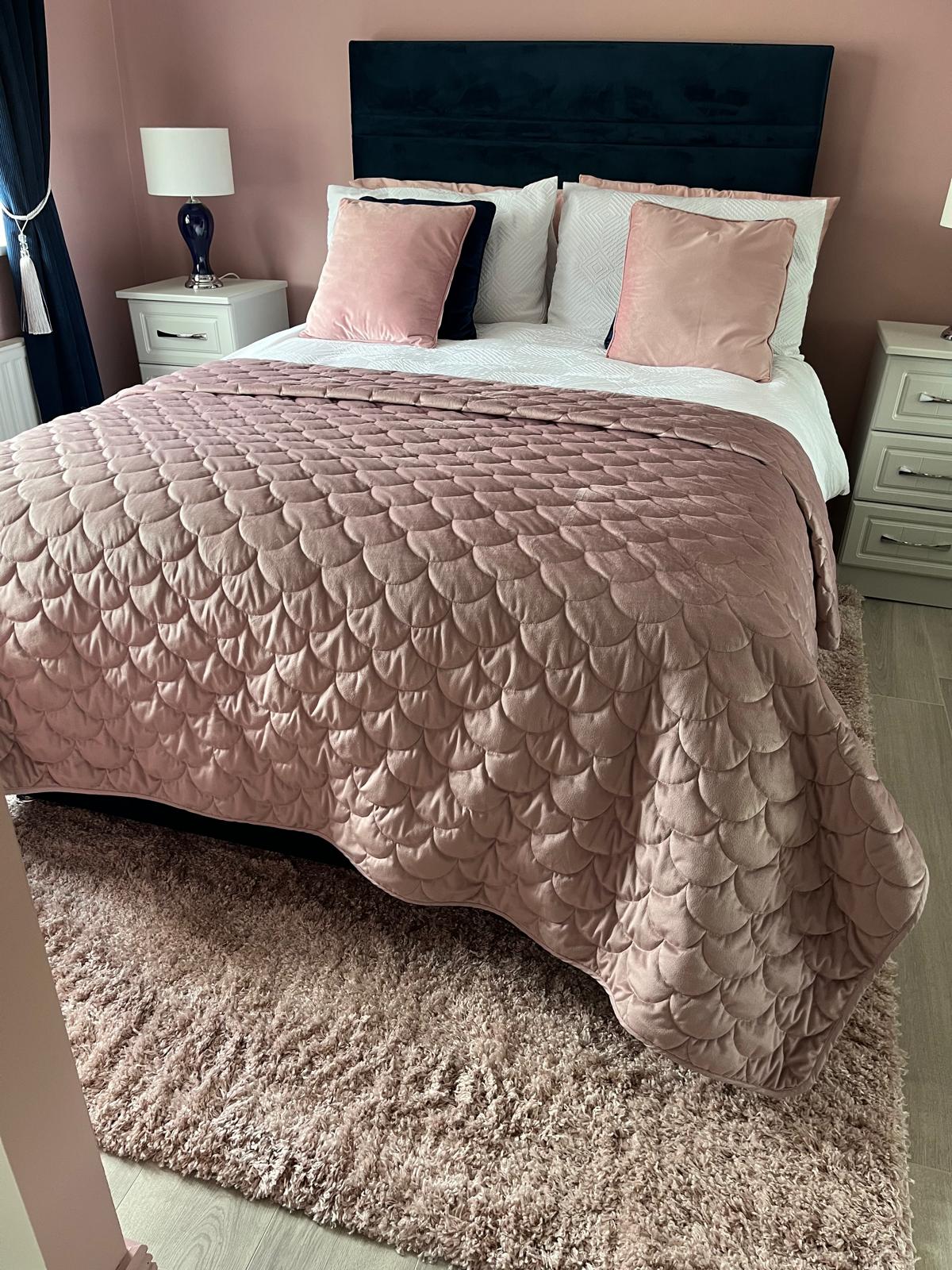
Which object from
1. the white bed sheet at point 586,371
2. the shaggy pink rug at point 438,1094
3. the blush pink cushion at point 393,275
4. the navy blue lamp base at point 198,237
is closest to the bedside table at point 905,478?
the white bed sheet at point 586,371

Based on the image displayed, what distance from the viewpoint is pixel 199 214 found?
3326 mm

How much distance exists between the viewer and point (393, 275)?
2.58m

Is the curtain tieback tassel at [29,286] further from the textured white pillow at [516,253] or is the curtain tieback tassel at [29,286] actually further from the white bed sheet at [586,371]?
the textured white pillow at [516,253]

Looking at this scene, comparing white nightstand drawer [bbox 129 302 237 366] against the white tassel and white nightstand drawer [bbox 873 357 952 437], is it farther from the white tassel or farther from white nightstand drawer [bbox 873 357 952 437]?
white nightstand drawer [bbox 873 357 952 437]

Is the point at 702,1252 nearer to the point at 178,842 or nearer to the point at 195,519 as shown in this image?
the point at 178,842

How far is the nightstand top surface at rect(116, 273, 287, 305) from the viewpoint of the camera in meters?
3.24

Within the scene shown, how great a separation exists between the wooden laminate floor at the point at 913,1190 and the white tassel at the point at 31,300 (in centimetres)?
276

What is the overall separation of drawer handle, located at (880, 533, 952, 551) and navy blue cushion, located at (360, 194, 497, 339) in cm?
138

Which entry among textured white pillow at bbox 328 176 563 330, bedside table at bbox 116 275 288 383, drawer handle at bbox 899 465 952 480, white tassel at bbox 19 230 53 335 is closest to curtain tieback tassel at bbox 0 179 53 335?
white tassel at bbox 19 230 53 335

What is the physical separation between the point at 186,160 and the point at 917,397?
97.4 inches

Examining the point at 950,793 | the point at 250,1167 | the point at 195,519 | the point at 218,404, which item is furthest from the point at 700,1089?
the point at 218,404

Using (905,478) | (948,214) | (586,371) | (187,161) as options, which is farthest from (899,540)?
(187,161)

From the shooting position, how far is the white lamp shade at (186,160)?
3045 mm

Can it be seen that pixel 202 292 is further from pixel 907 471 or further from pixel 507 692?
pixel 507 692
